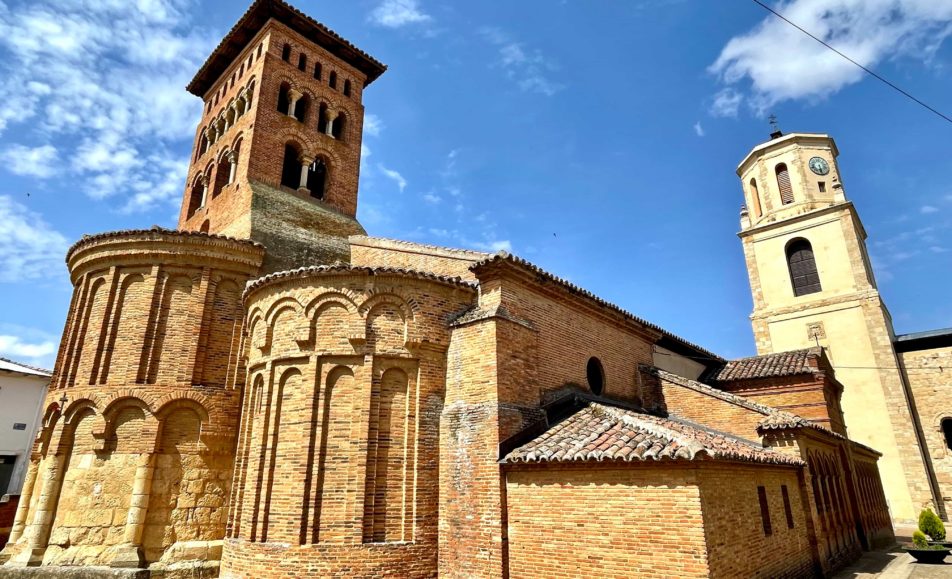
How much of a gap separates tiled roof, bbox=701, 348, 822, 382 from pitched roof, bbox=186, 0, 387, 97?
17.4m

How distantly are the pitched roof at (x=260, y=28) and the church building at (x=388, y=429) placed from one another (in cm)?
557

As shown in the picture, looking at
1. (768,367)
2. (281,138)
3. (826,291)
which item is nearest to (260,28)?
(281,138)

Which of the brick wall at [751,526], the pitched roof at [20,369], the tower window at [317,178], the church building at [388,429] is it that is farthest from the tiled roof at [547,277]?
the pitched roof at [20,369]

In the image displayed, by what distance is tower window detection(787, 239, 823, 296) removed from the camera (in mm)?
23250

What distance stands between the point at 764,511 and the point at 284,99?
18559 millimetres

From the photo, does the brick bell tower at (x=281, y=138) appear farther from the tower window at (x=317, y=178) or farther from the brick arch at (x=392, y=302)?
the brick arch at (x=392, y=302)

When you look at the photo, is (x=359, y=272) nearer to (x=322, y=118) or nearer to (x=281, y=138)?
(x=281, y=138)

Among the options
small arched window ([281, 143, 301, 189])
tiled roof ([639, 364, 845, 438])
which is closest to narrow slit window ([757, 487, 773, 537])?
tiled roof ([639, 364, 845, 438])

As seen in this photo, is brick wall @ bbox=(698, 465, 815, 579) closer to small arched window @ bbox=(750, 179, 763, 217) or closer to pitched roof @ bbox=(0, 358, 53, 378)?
small arched window @ bbox=(750, 179, 763, 217)

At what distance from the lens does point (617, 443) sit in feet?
26.8

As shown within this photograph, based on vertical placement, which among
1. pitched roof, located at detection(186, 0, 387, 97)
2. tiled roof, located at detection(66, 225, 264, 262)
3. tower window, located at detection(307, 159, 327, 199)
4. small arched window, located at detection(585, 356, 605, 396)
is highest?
pitched roof, located at detection(186, 0, 387, 97)

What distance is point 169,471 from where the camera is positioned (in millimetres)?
11289

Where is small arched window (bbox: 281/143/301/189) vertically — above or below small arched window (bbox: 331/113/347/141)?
below

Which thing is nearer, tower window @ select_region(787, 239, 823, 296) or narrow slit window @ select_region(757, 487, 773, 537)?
narrow slit window @ select_region(757, 487, 773, 537)
